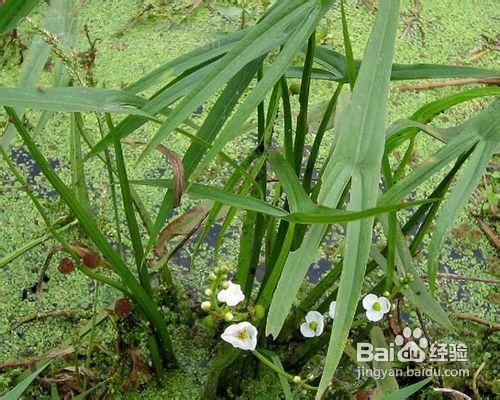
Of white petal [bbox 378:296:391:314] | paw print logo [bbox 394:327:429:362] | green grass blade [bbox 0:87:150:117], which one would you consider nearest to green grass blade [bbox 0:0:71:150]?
green grass blade [bbox 0:87:150:117]

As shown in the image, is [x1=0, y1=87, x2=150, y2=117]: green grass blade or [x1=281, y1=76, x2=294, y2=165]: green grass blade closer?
[x1=0, y1=87, x2=150, y2=117]: green grass blade

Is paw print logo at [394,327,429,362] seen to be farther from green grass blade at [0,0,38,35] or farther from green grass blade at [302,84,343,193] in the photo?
green grass blade at [0,0,38,35]

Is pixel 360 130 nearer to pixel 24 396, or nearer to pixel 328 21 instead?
pixel 24 396

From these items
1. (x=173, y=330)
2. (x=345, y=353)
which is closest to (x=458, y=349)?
(x=345, y=353)

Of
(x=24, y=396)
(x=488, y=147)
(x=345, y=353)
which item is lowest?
(x=24, y=396)

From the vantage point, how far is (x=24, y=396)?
1.19 metres

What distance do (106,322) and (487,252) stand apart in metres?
0.78

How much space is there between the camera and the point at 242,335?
0.91 metres

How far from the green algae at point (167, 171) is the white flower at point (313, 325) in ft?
0.67

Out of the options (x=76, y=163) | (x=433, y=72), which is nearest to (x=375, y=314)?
(x=433, y=72)

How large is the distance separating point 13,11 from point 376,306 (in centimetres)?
58

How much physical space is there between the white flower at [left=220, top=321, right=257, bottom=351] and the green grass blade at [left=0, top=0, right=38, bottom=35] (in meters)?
0.43

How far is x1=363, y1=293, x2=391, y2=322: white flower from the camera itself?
973 mm

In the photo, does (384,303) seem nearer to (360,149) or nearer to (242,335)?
(242,335)
